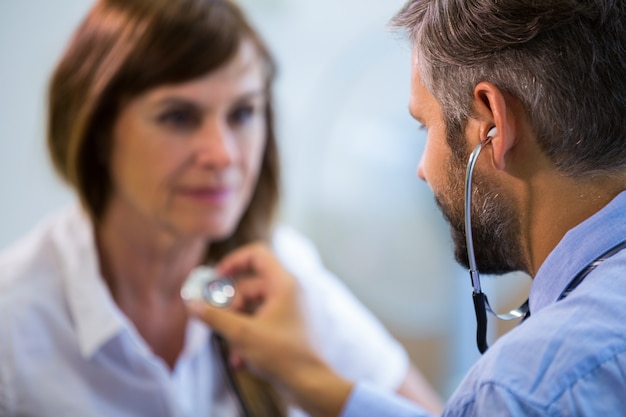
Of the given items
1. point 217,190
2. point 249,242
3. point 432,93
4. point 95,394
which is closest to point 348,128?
point 249,242

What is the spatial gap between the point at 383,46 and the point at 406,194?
34 cm

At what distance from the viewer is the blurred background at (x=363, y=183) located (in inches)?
72.3

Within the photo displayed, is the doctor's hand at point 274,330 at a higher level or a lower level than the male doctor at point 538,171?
lower

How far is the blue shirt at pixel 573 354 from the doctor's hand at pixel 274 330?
0.44 metres

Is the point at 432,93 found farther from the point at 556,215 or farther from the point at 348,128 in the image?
the point at 348,128

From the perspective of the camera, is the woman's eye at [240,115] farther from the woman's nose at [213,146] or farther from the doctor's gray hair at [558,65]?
the doctor's gray hair at [558,65]

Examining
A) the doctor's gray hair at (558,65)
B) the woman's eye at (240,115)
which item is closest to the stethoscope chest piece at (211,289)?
the woman's eye at (240,115)

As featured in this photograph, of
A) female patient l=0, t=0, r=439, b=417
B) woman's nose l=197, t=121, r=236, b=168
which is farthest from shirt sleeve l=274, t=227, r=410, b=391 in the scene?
woman's nose l=197, t=121, r=236, b=168

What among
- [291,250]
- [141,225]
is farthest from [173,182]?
[291,250]

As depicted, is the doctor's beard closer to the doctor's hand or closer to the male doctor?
the male doctor

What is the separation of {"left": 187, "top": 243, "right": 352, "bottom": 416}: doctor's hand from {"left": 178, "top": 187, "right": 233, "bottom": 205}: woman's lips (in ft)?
0.34

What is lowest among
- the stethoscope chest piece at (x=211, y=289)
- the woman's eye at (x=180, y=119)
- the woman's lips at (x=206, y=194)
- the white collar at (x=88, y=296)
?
the stethoscope chest piece at (x=211, y=289)

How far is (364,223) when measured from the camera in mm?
1927

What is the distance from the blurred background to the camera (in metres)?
1.84
